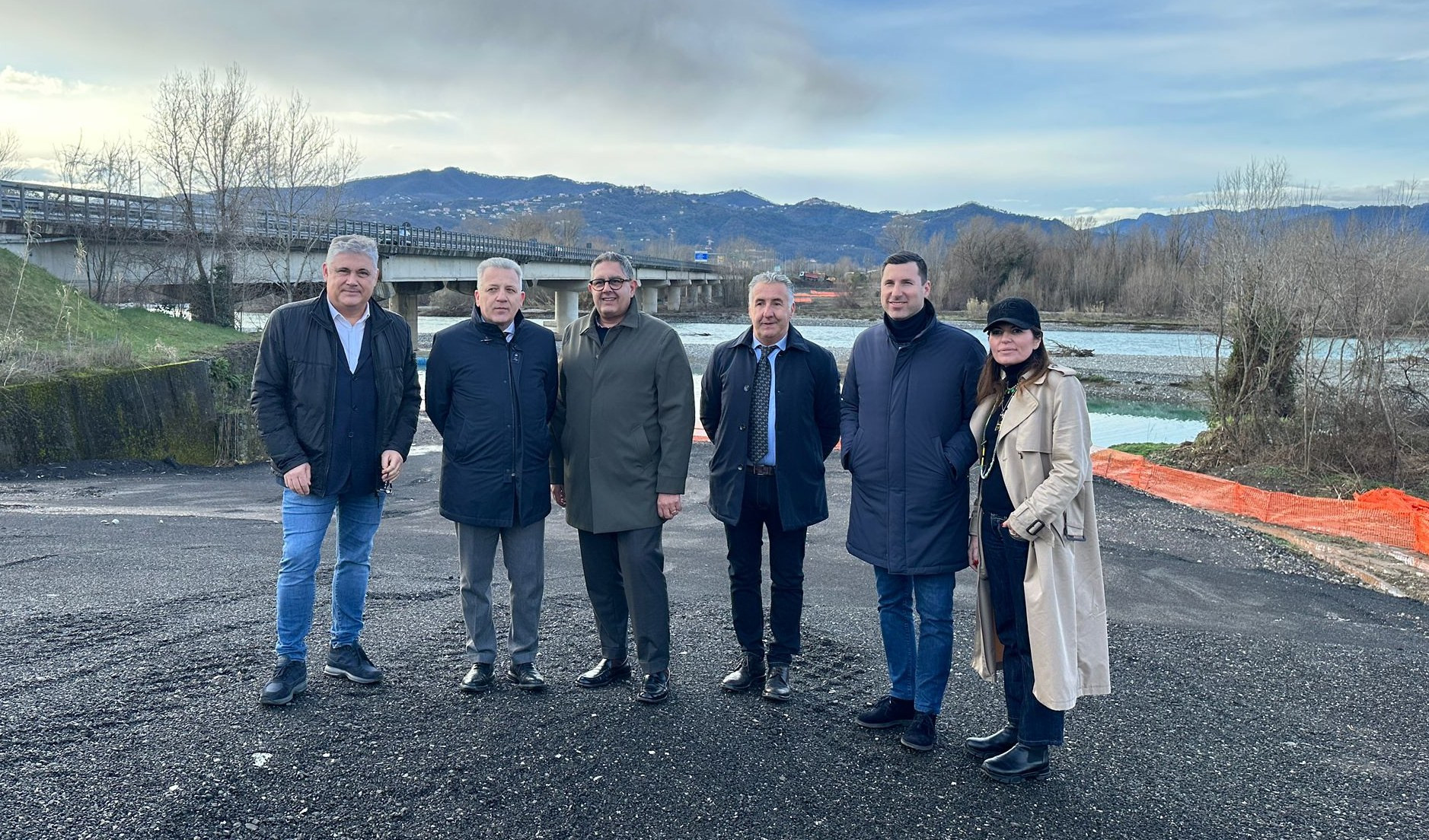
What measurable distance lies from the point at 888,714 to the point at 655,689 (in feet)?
3.73

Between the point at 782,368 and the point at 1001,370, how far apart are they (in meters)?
1.11

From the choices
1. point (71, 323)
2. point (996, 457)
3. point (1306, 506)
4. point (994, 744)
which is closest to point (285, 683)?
point (994, 744)

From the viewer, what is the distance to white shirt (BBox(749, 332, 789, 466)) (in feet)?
14.8

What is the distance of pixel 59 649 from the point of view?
4.84 meters

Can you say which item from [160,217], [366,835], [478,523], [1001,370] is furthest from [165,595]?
[160,217]

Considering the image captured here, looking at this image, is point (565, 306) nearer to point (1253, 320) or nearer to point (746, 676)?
point (1253, 320)

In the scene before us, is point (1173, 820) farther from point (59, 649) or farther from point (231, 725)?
point (59, 649)

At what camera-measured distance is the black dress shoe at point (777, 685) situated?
4.53 meters

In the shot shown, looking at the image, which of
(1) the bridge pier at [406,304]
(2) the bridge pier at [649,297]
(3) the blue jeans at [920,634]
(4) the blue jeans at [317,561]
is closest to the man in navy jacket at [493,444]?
(4) the blue jeans at [317,561]

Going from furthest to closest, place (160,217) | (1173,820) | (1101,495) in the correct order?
(160,217) < (1101,495) < (1173,820)

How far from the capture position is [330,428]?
429 centimetres

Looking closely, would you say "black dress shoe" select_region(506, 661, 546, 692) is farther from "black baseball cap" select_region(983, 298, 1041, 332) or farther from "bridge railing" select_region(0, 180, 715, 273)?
"bridge railing" select_region(0, 180, 715, 273)

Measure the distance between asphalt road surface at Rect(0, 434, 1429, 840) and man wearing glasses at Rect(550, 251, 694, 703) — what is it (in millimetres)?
565

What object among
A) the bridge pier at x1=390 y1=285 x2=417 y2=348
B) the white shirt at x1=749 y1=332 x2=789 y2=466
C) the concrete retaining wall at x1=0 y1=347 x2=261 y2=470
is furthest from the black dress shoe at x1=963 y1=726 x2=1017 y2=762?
the bridge pier at x1=390 y1=285 x2=417 y2=348
